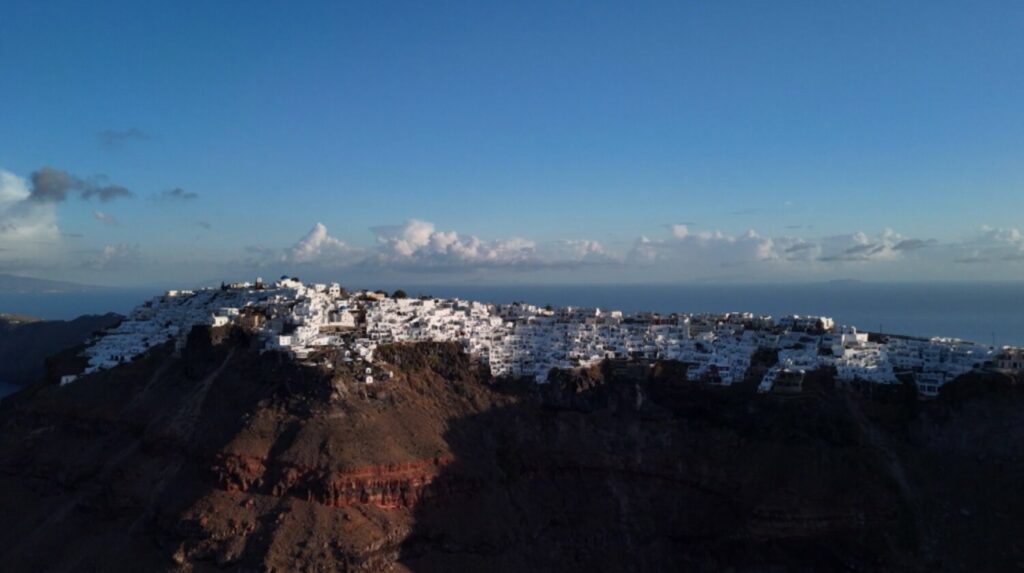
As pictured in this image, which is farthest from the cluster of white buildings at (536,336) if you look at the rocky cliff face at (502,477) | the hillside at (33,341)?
the hillside at (33,341)

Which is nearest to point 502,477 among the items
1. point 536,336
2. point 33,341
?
point 536,336

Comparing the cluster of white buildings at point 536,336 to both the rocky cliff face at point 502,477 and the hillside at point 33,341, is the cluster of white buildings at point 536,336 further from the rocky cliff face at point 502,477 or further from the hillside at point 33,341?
the hillside at point 33,341

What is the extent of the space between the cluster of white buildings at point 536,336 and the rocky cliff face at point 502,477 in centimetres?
244

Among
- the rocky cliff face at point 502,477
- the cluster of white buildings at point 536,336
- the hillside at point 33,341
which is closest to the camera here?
the rocky cliff face at point 502,477

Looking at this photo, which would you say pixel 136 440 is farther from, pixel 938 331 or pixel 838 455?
pixel 938 331

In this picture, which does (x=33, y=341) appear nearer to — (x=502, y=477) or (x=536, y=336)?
(x=536, y=336)

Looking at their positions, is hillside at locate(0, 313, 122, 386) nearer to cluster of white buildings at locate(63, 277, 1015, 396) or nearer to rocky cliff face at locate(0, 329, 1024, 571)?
cluster of white buildings at locate(63, 277, 1015, 396)

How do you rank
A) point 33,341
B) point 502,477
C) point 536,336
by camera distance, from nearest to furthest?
point 502,477 < point 536,336 < point 33,341

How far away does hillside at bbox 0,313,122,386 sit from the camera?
100188mm

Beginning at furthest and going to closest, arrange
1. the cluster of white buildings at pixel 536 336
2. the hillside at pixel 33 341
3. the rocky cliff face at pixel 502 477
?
the hillside at pixel 33 341
the cluster of white buildings at pixel 536 336
the rocky cliff face at pixel 502 477

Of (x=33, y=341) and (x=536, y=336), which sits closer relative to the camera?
(x=536, y=336)

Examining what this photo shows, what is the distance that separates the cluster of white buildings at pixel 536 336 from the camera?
46.7m

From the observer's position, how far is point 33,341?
10638 cm

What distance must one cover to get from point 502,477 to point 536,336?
621 inches
